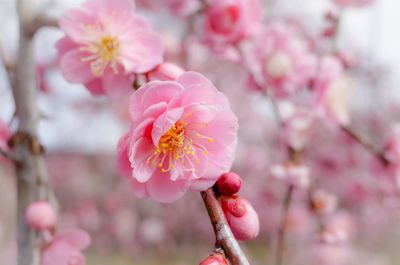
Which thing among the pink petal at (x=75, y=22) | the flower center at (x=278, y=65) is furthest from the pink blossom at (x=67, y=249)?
the flower center at (x=278, y=65)

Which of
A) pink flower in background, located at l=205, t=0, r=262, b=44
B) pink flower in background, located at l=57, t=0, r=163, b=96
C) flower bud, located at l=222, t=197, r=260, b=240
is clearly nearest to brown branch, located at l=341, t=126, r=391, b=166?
pink flower in background, located at l=205, t=0, r=262, b=44

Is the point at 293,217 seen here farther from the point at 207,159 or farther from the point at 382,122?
the point at 207,159

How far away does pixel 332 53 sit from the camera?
6.26 feet

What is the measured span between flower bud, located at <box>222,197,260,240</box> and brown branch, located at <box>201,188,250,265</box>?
22 millimetres

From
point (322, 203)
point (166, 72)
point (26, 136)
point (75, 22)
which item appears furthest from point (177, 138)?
point (322, 203)

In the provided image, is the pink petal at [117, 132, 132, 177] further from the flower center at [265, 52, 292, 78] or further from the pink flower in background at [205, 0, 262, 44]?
the flower center at [265, 52, 292, 78]

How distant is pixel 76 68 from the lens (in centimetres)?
116

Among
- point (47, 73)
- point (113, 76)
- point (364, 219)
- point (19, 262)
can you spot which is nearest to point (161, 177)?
point (113, 76)

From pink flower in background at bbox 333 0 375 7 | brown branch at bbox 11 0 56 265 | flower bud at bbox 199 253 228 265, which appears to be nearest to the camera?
flower bud at bbox 199 253 228 265

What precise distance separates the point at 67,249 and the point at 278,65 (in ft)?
3.16

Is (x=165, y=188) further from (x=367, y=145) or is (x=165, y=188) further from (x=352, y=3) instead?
(x=352, y=3)

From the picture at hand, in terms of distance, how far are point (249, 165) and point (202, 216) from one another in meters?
0.69

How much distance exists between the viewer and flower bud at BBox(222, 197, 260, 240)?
839mm

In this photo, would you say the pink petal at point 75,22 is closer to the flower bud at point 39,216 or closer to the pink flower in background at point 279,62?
the flower bud at point 39,216
